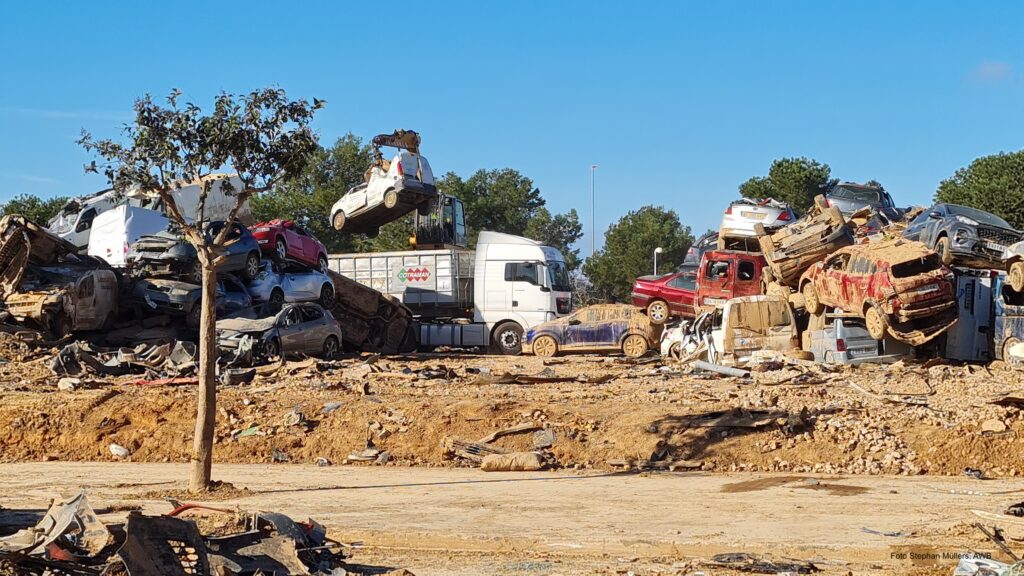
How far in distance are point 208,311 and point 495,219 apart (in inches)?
2581

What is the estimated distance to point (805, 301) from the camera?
77.3 ft

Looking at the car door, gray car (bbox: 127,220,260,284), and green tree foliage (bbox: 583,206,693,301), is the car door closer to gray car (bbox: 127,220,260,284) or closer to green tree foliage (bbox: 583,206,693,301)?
gray car (bbox: 127,220,260,284)

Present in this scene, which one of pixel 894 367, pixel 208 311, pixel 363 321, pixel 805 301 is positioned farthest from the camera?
pixel 363 321

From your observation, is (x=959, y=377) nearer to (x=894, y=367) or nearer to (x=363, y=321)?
(x=894, y=367)

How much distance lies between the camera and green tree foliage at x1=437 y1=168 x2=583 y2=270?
76812 mm

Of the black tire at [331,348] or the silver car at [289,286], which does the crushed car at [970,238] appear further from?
the silver car at [289,286]

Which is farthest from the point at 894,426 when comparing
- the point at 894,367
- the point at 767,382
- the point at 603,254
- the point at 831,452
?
the point at 603,254

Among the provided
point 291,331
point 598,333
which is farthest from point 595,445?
point 598,333

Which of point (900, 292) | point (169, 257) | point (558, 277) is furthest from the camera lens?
point (558, 277)

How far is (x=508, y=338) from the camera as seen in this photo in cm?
3262

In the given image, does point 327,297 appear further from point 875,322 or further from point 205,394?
point 205,394

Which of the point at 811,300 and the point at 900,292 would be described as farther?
the point at 811,300

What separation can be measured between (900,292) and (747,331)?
412 centimetres

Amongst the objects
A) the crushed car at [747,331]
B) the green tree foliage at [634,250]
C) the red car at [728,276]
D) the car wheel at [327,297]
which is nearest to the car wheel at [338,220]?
the car wheel at [327,297]
